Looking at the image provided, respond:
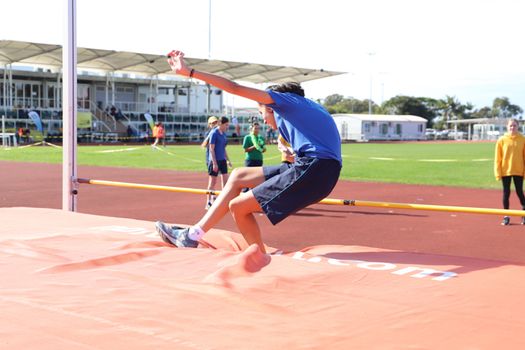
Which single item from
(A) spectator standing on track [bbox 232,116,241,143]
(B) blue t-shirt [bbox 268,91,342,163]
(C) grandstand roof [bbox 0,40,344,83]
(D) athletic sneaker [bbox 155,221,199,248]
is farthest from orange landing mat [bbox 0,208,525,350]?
(A) spectator standing on track [bbox 232,116,241,143]

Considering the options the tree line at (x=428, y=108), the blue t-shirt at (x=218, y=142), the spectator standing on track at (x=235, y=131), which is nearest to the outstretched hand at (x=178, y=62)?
the blue t-shirt at (x=218, y=142)

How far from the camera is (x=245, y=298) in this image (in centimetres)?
370

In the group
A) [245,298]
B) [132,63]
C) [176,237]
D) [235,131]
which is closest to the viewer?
[245,298]

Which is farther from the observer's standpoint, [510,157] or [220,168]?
[220,168]

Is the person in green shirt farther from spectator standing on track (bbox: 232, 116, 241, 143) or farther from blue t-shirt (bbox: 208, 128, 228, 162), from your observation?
spectator standing on track (bbox: 232, 116, 241, 143)

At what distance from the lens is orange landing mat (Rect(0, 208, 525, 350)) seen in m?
3.05

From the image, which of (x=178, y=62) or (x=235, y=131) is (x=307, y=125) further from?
(x=235, y=131)

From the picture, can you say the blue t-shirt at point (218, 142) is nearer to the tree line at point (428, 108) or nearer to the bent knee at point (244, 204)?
the bent knee at point (244, 204)

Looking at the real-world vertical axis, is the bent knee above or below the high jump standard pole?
below

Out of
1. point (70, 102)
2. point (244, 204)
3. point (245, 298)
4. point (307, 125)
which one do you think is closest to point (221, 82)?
point (307, 125)

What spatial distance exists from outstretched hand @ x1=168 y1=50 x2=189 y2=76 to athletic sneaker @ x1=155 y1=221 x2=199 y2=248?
1304mm

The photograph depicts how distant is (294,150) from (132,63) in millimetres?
44430

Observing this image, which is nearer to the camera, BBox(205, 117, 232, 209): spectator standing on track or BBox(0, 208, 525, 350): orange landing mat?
BBox(0, 208, 525, 350): orange landing mat

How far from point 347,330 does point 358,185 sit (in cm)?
1330
